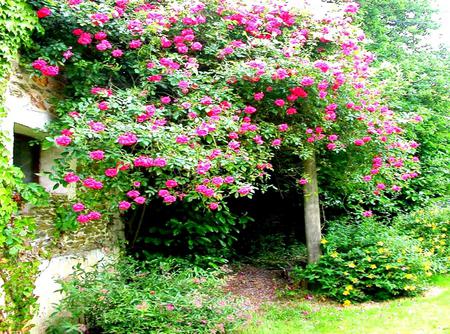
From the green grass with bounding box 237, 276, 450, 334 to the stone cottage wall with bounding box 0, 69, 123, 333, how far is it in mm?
1932

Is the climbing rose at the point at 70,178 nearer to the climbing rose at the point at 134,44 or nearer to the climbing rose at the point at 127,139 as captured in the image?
the climbing rose at the point at 127,139

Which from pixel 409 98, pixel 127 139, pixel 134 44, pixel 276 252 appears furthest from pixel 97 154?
pixel 409 98

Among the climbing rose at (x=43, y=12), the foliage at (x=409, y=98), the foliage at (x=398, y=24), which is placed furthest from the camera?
the foliage at (x=398, y=24)

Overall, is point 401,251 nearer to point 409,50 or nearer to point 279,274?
point 279,274

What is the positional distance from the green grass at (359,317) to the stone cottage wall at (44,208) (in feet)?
6.34

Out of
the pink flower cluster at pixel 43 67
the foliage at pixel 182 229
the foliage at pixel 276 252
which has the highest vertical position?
the pink flower cluster at pixel 43 67

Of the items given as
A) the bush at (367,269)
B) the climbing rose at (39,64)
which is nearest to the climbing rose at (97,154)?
the climbing rose at (39,64)

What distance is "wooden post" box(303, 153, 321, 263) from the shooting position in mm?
5914

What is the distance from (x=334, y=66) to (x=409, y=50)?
8.45 meters

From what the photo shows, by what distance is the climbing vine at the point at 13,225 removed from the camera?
3.25 metres

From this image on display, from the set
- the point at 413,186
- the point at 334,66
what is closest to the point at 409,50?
the point at 413,186

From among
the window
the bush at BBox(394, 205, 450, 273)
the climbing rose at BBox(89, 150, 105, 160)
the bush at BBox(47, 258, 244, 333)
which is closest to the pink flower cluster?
the window

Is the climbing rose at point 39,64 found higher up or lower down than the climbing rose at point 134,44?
lower down

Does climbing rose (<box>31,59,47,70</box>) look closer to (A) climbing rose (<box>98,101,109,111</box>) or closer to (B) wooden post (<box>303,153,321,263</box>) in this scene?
(A) climbing rose (<box>98,101,109,111</box>)
